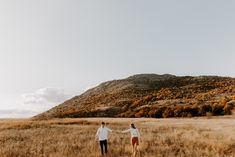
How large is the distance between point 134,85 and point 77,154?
402ft

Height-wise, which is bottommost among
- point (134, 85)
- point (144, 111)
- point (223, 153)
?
point (223, 153)

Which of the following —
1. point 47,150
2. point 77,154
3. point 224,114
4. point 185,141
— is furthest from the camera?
point 224,114

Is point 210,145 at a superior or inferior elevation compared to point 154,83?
inferior

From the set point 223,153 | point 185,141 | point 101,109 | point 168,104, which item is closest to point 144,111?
point 168,104

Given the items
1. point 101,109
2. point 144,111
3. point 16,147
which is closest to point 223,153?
point 16,147

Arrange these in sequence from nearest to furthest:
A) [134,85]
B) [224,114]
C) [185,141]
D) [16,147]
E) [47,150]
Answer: [47,150] < [16,147] < [185,141] < [224,114] < [134,85]

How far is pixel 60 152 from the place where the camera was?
22.0m

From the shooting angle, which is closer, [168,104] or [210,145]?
[210,145]

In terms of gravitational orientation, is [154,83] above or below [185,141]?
above

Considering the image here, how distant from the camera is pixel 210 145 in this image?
2458 cm

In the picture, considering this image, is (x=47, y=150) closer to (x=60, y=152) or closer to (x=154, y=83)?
(x=60, y=152)

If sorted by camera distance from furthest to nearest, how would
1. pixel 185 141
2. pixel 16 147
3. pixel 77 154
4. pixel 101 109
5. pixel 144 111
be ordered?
1. pixel 101 109
2. pixel 144 111
3. pixel 185 141
4. pixel 16 147
5. pixel 77 154

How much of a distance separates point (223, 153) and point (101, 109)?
74.6 m

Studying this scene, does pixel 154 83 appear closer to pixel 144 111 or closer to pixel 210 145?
pixel 144 111
